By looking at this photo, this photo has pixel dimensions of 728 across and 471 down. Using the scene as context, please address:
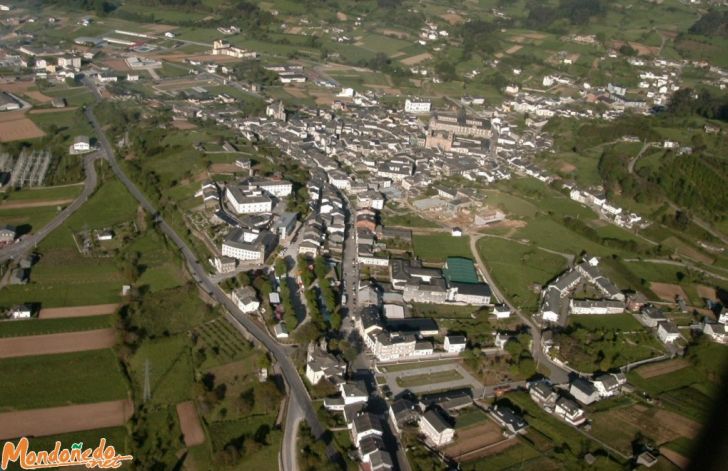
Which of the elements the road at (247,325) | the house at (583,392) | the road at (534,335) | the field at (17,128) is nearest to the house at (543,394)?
the house at (583,392)

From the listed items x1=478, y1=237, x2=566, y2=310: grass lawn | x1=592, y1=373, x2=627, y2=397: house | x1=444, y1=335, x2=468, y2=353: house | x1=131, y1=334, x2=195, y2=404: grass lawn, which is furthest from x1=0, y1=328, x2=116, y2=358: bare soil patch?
x1=592, y1=373, x2=627, y2=397: house

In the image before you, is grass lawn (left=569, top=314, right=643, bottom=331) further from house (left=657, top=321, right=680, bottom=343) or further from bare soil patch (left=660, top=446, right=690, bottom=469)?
bare soil patch (left=660, top=446, right=690, bottom=469)

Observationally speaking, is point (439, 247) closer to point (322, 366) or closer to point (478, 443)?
point (322, 366)

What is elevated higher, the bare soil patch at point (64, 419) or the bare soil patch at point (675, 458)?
the bare soil patch at point (675, 458)

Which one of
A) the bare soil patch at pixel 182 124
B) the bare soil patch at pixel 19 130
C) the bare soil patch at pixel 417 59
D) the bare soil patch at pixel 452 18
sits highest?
the bare soil patch at pixel 452 18

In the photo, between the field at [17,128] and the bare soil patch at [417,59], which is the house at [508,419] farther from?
the bare soil patch at [417,59]
